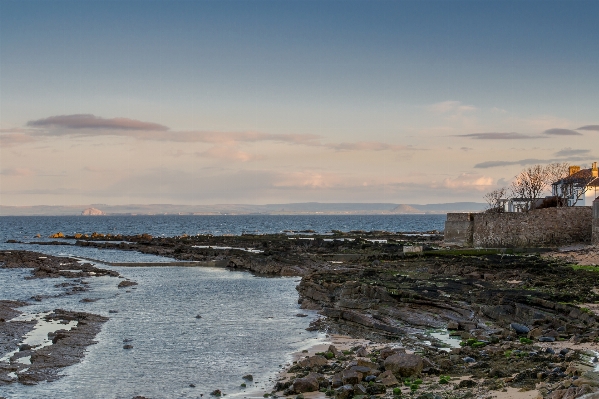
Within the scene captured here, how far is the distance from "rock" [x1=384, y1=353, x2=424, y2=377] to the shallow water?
2.97m

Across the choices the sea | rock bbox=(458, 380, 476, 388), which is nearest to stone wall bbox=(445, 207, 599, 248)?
the sea

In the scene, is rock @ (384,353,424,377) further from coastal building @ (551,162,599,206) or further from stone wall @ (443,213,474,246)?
coastal building @ (551,162,599,206)

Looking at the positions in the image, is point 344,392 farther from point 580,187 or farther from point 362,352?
point 580,187

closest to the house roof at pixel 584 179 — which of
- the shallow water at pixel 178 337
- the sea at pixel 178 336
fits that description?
the sea at pixel 178 336

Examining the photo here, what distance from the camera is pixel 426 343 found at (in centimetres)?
1895

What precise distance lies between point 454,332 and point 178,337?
9309mm

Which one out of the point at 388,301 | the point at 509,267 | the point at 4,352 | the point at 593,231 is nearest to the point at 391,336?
the point at 388,301

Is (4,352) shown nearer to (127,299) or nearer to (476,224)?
(127,299)

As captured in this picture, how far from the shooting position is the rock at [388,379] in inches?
557

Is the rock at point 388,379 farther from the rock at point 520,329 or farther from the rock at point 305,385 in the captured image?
the rock at point 520,329

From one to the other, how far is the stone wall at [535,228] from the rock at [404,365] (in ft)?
117

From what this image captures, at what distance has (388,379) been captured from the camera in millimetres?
14234

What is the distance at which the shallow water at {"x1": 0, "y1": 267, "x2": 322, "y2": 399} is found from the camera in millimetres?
15711

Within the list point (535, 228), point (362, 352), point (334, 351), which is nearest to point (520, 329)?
point (362, 352)
